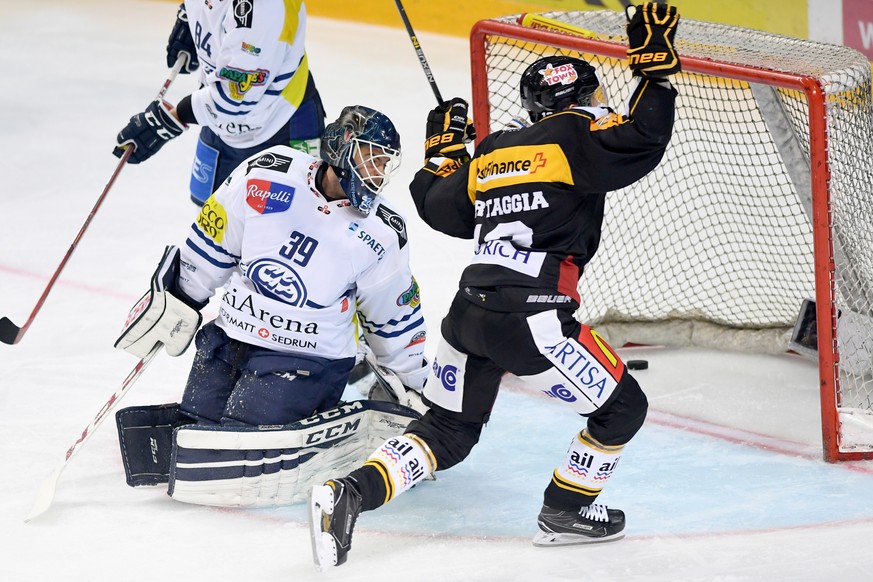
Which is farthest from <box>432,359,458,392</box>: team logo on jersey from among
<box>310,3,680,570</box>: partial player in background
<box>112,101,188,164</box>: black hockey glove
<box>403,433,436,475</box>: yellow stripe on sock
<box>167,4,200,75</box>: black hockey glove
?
<box>167,4,200,75</box>: black hockey glove

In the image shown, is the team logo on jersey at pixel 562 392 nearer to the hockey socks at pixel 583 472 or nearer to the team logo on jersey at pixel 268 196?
the hockey socks at pixel 583 472

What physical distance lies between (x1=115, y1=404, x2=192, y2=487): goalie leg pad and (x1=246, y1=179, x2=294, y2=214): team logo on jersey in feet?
1.90

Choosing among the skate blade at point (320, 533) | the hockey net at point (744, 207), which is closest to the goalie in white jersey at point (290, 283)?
the skate blade at point (320, 533)

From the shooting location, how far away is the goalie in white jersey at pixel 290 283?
2922mm

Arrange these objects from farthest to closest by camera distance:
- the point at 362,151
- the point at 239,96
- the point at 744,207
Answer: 1. the point at 744,207
2. the point at 239,96
3. the point at 362,151

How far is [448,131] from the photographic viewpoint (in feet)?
9.64

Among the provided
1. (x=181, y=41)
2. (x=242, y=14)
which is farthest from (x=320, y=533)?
(x=181, y=41)

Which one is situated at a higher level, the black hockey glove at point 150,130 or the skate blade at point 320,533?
the black hockey glove at point 150,130

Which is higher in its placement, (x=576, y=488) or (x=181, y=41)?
(x=181, y=41)

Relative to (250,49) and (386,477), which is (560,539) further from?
(250,49)

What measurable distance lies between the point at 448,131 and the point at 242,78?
84cm

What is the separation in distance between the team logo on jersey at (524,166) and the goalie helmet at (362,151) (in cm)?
25

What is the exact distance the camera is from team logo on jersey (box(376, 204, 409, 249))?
3.02 metres

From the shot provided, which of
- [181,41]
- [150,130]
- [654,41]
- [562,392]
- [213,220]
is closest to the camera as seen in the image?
[654,41]
